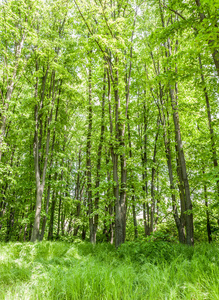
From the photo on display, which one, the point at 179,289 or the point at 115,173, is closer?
the point at 179,289

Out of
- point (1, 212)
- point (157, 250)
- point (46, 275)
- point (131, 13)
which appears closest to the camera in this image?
point (46, 275)

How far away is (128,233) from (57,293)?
1667 centimetres

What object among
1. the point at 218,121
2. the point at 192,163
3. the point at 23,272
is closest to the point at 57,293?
the point at 23,272

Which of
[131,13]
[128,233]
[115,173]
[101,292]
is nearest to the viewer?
[101,292]

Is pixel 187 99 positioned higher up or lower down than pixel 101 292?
higher up

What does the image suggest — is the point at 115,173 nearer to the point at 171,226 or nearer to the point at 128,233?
the point at 171,226

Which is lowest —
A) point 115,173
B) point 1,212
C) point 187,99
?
point 1,212

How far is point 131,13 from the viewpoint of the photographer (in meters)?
8.66

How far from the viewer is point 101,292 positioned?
2369 mm

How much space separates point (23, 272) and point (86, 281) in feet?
5.52

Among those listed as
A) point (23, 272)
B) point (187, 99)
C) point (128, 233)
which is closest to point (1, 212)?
point (128, 233)

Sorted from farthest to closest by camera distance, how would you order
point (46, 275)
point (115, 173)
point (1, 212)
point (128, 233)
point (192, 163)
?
1. point (128, 233)
2. point (1, 212)
3. point (192, 163)
4. point (115, 173)
5. point (46, 275)

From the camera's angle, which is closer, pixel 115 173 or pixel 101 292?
pixel 101 292

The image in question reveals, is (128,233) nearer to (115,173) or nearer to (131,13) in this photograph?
(115,173)
